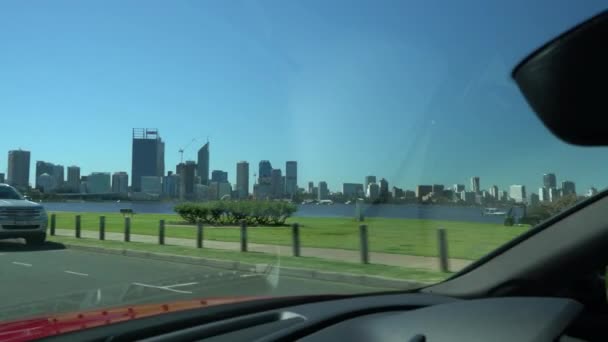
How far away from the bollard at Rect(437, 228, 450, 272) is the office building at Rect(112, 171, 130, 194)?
3799 mm

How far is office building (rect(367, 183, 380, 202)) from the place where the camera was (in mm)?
5754

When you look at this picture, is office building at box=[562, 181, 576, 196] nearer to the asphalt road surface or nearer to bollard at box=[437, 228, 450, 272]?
the asphalt road surface

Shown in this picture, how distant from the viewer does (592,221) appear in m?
3.45

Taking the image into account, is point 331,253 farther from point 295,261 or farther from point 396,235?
point 396,235

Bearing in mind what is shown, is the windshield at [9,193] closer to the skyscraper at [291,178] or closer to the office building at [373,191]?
the skyscraper at [291,178]

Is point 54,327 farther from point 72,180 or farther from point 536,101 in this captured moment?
point 72,180

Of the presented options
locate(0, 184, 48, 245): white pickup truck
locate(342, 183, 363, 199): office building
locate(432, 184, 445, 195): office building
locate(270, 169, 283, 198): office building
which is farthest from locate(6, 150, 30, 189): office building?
locate(0, 184, 48, 245): white pickup truck

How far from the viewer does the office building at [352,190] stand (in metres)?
6.21

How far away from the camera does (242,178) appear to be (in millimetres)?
7992

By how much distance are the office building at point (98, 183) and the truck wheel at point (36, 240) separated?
38.6 ft

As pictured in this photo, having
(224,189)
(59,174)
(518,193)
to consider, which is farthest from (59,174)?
(518,193)

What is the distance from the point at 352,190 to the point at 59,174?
3623mm

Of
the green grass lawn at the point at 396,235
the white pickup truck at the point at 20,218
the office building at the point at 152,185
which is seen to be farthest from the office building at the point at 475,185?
the white pickup truck at the point at 20,218

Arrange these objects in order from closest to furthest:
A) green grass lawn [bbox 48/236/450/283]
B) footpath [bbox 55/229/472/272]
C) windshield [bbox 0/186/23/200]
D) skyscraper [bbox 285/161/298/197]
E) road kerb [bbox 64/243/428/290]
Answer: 1. skyscraper [bbox 285/161/298/197]
2. road kerb [bbox 64/243/428/290]
3. green grass lawn [bbox 48/236/450/283]
4. footpath [bbox 55/229/472/272]
5. windshield [bbox 0/186/23/200]
